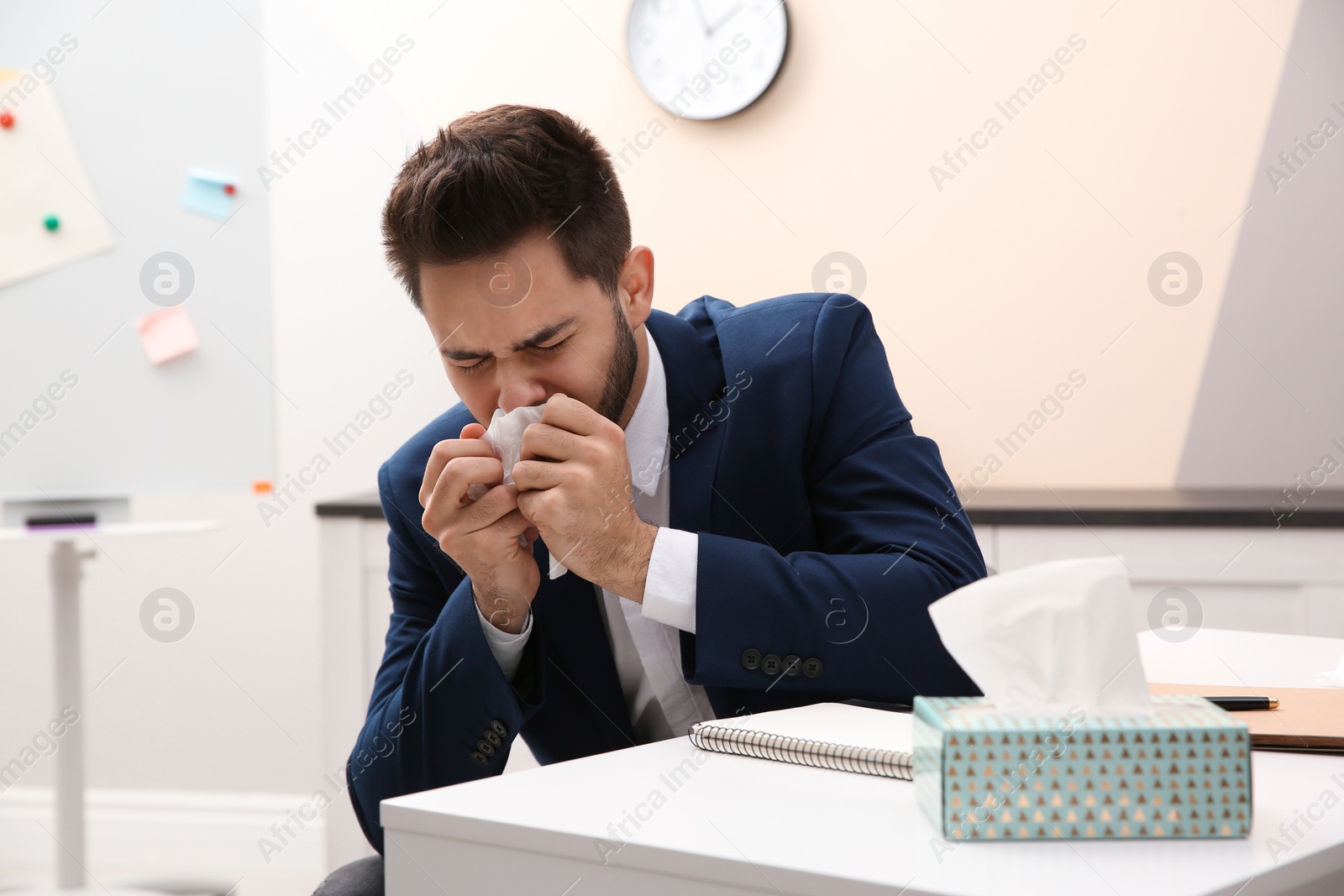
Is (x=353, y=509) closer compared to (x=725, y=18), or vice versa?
(x=353, y=509)

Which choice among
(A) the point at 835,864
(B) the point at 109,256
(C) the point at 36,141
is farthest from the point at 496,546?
(C) the point at 36,141

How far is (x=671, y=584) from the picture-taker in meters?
0.98

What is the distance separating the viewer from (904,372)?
2.30 metres

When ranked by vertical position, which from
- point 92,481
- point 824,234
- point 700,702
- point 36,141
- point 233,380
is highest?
point 36,141

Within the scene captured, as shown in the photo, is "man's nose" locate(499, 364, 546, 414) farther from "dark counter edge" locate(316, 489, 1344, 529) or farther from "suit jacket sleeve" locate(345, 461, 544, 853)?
"dark counter edge" locate(316, 489, 1344, 529)

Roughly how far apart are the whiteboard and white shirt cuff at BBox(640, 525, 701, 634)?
6.07 ft

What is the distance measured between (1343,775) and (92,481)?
7.90 ft

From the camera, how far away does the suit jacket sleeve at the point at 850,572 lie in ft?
3.19

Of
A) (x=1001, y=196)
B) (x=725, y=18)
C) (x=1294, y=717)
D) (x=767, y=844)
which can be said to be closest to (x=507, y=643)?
(x=767, y=844)

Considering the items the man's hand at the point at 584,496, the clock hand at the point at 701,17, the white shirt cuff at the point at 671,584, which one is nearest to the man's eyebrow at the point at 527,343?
the man's hand at the point at 584,496

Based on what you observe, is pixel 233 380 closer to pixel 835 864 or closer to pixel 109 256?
pixel 109 256

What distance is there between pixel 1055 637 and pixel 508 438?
56cm

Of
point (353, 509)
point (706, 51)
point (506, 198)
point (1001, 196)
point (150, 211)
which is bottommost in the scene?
point (353, 509)

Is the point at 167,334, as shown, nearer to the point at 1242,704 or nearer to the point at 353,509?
the point at 353,509
